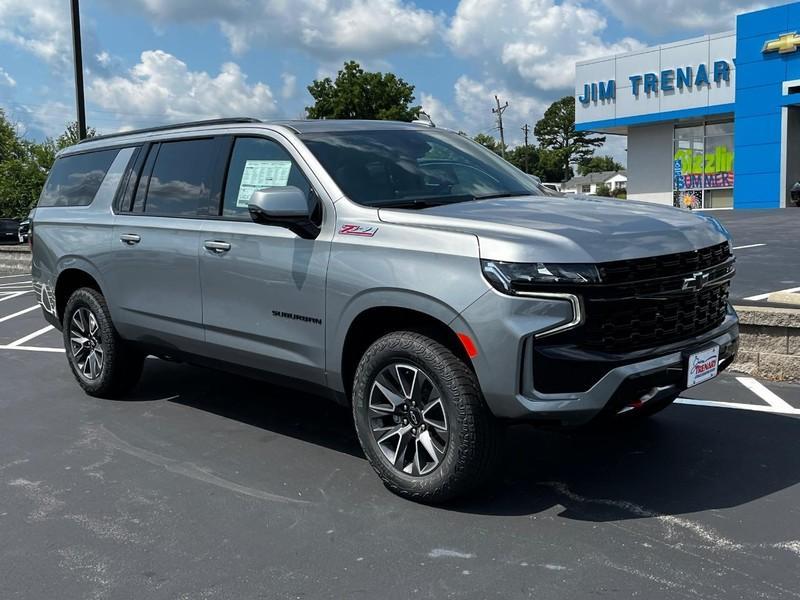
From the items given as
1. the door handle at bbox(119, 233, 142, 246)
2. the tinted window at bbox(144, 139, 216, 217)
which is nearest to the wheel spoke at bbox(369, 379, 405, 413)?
the tinted window at bbox(144, 139, 216, 217)

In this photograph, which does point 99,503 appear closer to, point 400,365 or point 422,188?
point 400,365

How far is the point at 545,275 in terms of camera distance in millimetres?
3457

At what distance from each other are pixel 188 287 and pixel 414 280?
191 cm

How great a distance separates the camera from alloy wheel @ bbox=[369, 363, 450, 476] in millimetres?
3869

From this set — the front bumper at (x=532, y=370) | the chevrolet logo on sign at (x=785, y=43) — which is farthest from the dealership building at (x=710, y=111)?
the front bumper at (x=532, y=370)

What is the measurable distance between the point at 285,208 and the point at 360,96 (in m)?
58.0

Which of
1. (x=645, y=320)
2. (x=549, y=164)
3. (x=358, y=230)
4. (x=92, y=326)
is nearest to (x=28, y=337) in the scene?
(x=92, y=326)

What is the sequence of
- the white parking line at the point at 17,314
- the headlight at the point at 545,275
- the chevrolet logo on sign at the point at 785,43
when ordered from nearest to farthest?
the headlight at the point at 545,275 → the white parking line at the point at 17,314 → the chevrolet logo on sign at the point at 785,43

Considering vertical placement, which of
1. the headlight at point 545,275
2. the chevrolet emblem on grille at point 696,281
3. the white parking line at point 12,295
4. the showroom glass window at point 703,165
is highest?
the showroom glass window at point 703,165

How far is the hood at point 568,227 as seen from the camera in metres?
3.50

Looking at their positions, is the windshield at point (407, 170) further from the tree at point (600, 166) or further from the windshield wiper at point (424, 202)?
the tree at point (600, 166)

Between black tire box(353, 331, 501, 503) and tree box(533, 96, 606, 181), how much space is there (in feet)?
369

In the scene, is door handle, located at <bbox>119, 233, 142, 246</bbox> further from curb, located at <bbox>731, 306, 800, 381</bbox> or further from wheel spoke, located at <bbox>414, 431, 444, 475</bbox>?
curb, located at <bbox>731, 306, 800, 381</bbox>

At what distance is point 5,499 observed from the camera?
13.8ft
